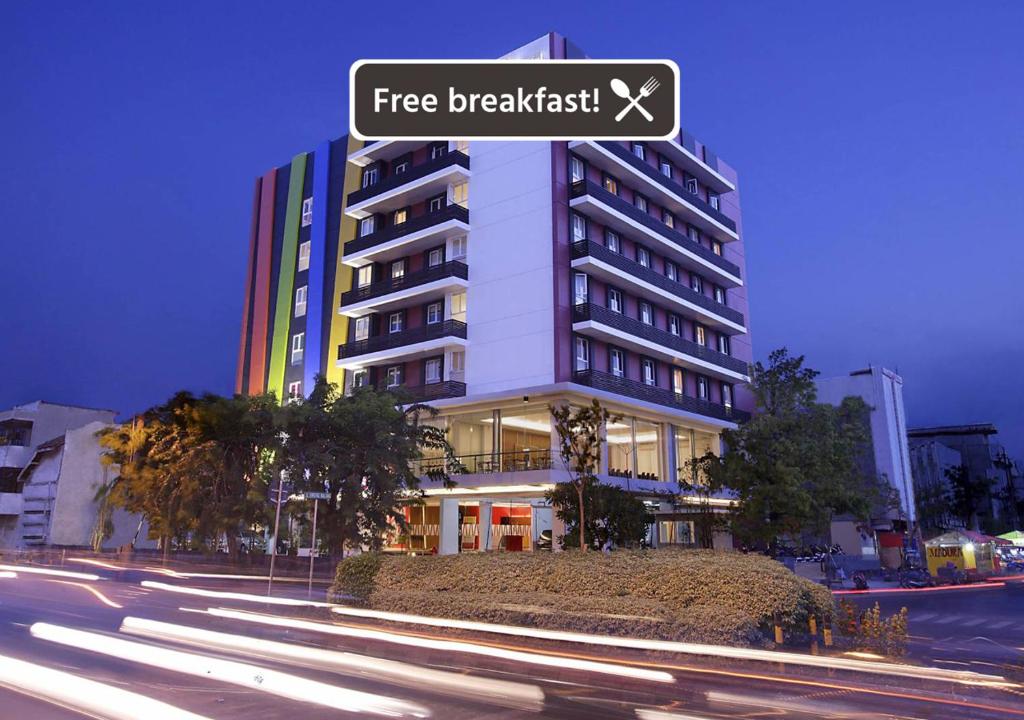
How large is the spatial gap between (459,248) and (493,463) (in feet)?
44.8

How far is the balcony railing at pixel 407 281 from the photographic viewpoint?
43.3 meters

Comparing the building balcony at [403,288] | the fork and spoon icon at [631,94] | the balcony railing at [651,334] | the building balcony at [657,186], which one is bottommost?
the fork and spoon icon at [631,94]

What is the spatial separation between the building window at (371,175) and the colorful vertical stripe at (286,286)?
18.5 feet

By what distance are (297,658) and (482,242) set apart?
33.6 meters

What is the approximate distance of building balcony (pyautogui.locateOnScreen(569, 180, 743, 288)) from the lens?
1654 inches

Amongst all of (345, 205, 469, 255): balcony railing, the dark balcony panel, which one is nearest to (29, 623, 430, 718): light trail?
(345, 205, 469, 255): balcony railing

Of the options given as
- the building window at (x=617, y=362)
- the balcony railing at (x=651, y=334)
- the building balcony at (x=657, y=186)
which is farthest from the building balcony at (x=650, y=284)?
the building balcony at (x=657, y=186)

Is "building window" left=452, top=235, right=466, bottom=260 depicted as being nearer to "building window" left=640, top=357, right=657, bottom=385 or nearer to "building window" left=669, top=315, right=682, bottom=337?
"building window" left=640, top=357, right=657, bottom=385

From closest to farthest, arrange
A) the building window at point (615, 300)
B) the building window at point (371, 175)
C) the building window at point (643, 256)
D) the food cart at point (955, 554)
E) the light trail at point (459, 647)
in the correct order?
the light trail at point (459, 647)
the food cart at point (955, 554)
the building window at point (615, 300)
the building window at point (643, 256)
the building window at point (371, 175)

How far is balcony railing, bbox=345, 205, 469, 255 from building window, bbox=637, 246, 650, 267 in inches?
467

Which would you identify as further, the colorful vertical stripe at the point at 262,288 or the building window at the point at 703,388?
the colorful vertical stripe at the point at 262,288

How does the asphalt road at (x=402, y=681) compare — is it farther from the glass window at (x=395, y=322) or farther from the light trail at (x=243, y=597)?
the glass window at (x=395, y=322)

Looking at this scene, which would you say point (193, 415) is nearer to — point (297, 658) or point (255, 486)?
point (255, 486)

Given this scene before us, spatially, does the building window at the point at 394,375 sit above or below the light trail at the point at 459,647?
above
